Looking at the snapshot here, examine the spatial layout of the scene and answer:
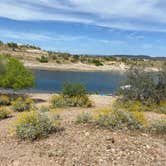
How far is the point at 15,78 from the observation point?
3341 centimetres

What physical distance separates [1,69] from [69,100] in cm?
1332

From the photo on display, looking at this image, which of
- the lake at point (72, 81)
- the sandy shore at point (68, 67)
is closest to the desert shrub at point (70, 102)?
the lake at point (72, 81)

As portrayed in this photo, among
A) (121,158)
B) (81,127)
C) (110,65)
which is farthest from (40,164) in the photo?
(110,65)

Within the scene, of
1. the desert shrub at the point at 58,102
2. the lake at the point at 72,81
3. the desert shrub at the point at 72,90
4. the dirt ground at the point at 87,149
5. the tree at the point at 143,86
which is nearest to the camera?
the dirt ground at the point at 87,149

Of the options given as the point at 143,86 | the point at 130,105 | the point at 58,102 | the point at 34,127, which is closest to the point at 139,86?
the point at 143,86

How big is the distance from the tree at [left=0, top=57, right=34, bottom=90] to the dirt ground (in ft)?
66.9

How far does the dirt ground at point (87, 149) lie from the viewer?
10664 millimetres

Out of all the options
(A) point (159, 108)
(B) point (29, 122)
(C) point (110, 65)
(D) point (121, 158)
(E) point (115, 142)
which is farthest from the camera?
(C) point (110, 65)

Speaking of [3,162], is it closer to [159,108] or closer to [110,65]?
[159,108]

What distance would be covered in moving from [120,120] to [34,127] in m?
2.53

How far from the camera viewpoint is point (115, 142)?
11656mm

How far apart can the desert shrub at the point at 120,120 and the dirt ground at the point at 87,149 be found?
12.7 inches

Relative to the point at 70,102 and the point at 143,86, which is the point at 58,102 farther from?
the point at 143,86

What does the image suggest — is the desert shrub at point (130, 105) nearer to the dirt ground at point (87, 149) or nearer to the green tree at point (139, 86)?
the green tree at point (139, 86)
